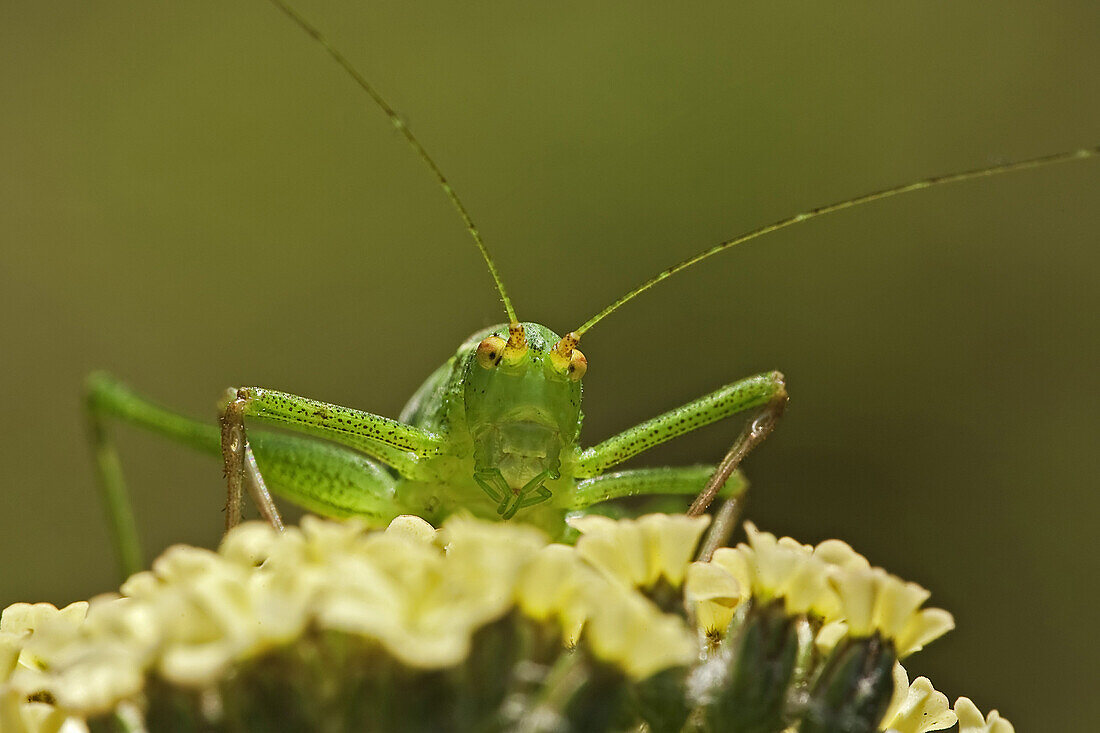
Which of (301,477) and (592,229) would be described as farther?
(592,229)

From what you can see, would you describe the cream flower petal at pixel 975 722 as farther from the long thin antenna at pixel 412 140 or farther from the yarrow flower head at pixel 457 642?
the long thin antenna at pixel 412 140

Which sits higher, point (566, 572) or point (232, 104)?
point (232, 104)

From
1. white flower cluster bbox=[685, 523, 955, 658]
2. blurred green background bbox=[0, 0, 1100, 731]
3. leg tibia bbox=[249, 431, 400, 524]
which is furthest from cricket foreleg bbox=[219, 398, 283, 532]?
blurred green background bbox=[0, 0, 1100, 731]

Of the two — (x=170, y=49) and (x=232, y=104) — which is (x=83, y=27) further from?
(x=232, y=104)

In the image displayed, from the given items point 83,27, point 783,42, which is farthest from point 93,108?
point 783,42

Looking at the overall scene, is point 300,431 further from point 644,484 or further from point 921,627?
point 921,627

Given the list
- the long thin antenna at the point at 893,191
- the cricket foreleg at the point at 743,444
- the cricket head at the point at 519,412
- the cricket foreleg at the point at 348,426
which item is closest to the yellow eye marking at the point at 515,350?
the cricket head at the point at 519,412

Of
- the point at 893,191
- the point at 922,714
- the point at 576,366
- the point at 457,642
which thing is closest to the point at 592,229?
the point at 576,366
